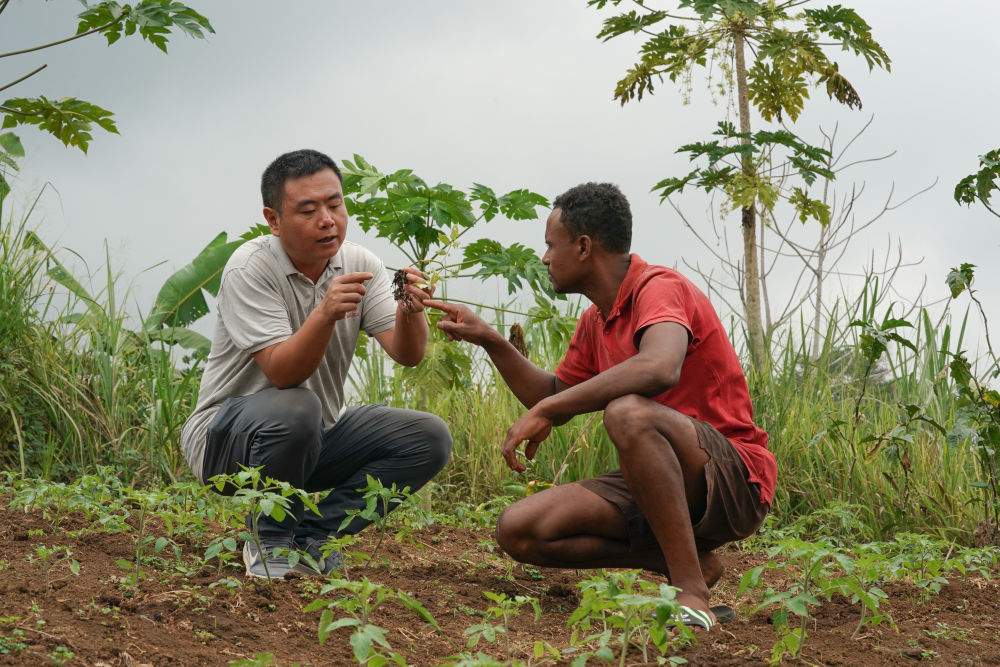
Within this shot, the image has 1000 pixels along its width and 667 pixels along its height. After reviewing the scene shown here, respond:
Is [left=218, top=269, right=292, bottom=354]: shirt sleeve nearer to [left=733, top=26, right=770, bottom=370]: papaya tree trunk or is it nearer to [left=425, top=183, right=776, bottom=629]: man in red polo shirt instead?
[left=425, top=183, right=776, bottom=629]: man in red polo shirt

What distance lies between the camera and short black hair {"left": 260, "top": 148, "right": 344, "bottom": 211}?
3.78 m

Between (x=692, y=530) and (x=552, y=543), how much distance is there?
518mm

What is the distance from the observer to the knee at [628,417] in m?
3.26

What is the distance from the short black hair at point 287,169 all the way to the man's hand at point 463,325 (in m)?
0.67

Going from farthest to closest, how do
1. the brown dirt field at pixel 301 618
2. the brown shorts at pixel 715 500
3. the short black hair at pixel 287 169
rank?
the short black hair at pixel 287 169 < the brown shorts at pixel 715 500 < the brown dirt field at pixel 301 618

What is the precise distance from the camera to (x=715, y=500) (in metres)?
3.46

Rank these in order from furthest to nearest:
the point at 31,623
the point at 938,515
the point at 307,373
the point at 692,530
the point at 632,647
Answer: the point at 938,515
the point at 307,373
the point at 692,530
the point at 632,647
the point at 31,623

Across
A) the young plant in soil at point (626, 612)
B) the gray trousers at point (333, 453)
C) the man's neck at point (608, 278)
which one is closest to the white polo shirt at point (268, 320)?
the gray trousers at point (333, 453)

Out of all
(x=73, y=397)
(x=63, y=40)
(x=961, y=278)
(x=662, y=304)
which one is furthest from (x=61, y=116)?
(x=961, y=278)

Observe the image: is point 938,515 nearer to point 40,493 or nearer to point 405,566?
point 405,566

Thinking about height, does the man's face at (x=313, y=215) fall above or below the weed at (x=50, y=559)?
above

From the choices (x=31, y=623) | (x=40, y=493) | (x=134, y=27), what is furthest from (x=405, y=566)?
(x=134, y=27)

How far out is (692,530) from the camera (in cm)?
340

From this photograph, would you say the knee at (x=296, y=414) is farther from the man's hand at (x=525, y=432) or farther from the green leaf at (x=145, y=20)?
the green leaf at (x=145, y=20)
